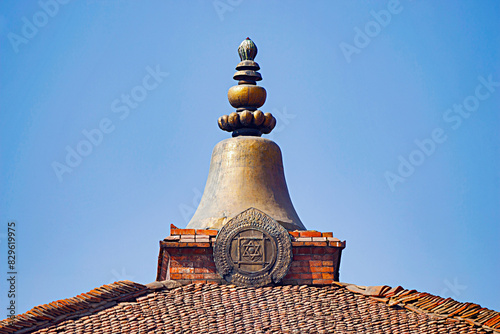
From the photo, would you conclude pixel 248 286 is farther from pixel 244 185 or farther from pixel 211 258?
pixel 244 185

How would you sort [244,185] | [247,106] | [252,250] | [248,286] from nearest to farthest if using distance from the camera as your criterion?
[248,286] → [252,250] → [244,185] → [247,106]

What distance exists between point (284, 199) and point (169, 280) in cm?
272

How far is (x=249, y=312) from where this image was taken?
13.9 metres

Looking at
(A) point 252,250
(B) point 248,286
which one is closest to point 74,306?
(B) point 248,286

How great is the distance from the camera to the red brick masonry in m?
14.9

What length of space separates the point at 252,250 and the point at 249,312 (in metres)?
1.24

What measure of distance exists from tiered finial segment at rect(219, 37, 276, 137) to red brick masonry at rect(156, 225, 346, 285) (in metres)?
2.44

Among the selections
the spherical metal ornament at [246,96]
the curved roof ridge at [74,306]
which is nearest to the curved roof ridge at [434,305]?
the curved roof ridge at [74,306]

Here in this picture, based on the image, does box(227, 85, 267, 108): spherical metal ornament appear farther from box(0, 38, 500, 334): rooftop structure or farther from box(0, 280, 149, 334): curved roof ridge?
box(0, 280, 149, 334): curved roof ridge

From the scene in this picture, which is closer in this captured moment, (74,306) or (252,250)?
(74,306)

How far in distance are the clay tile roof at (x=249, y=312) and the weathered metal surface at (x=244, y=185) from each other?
160cm

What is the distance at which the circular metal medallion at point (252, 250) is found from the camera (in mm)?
14703

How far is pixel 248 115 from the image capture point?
1670 centimetres

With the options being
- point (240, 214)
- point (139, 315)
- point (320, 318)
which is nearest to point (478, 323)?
point (320, 318)
